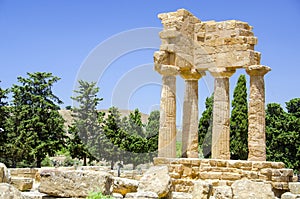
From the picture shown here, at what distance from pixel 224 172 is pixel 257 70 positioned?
548 centimetres

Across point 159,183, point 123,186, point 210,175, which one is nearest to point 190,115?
point 210,175

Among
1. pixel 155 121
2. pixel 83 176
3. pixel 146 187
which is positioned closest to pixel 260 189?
pixel 146 187

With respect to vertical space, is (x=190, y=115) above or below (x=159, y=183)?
above

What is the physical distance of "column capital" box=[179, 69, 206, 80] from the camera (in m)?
22.5

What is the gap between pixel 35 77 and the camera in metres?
37.7

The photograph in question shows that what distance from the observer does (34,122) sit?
119ft

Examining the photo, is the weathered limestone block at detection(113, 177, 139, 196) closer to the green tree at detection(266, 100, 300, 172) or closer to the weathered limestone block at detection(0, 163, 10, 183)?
the weathered limestone block at detection(0, 163, 10, 183)

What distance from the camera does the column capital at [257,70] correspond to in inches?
800

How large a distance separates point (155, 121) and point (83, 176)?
147 ft

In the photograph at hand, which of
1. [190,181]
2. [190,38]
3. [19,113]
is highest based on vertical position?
[190,38]

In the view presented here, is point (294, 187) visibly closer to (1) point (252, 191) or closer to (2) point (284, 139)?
(1) point (252, 191)

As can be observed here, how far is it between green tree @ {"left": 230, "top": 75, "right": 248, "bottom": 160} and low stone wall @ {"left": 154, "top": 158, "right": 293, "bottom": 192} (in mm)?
20215

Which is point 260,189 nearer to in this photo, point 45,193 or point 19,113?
point 45,193

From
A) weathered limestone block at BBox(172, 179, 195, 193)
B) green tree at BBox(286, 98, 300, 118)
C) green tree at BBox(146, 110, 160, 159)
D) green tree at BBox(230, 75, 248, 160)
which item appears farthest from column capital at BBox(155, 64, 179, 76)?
green tree at BBox(286, 98, 300, 118)
